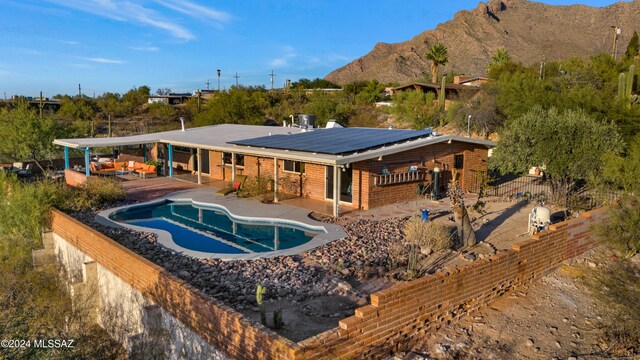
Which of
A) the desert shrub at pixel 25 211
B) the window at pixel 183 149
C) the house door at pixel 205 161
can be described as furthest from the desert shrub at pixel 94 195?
the window at pixel 183 149

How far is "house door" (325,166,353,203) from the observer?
61.3 ft

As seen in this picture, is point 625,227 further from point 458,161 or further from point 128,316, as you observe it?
point 128,316

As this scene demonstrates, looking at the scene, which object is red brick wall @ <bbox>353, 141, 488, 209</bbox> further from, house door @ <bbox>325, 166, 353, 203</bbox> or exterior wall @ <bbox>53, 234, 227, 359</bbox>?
exterior wall @ <bbox>53, 234, 227, 359</bbox>

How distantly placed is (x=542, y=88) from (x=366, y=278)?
27586 millimetres

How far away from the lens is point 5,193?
53.3 feet

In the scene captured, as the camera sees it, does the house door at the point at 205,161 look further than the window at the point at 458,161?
Yes

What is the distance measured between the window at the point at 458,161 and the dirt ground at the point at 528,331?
10973 millimetres

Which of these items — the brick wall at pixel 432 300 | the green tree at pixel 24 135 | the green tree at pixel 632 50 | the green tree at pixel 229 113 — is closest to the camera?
the brick wall at pixel 432 300

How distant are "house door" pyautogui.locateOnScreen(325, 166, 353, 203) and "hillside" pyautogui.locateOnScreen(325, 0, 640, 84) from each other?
91.0 metres

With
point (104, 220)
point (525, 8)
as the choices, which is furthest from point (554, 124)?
point (525, 8)

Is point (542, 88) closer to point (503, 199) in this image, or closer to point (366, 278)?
point (503, 199)

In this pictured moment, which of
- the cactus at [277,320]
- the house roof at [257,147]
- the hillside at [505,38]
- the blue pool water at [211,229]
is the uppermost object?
the hillside at [505,38]

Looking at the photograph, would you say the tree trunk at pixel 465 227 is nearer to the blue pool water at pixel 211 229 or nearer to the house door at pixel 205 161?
the blue pool water at pixel 211 229

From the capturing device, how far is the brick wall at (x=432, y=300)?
717 centimetres
